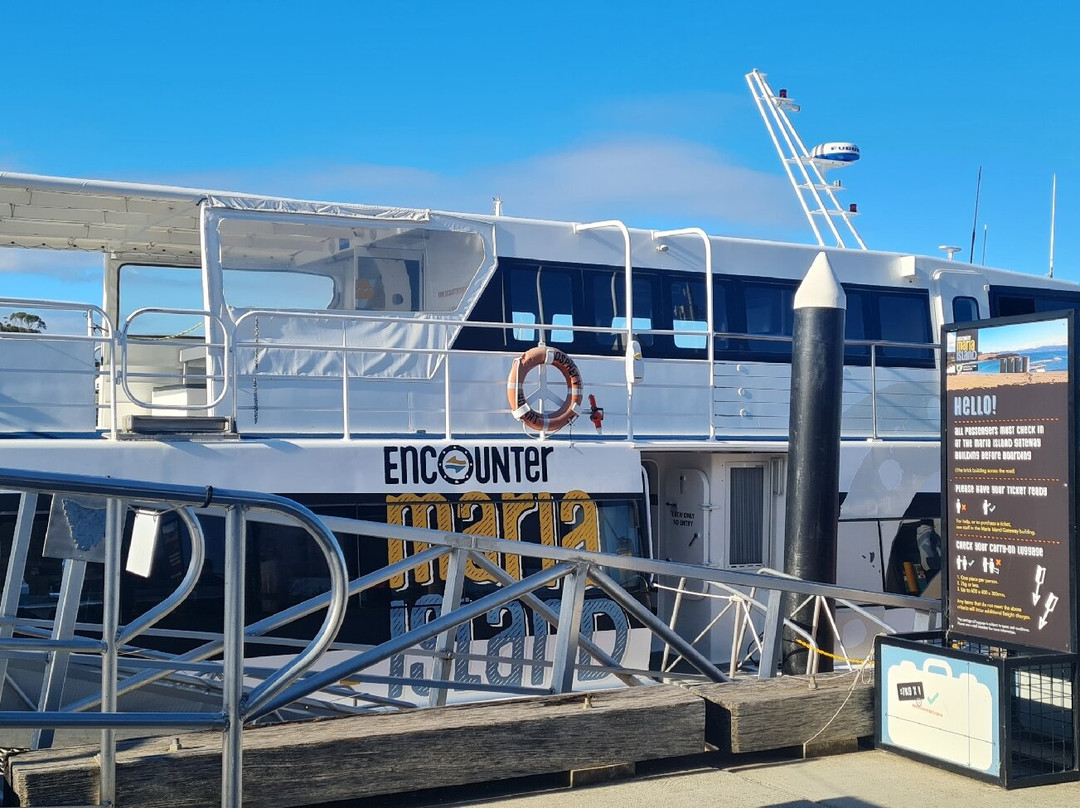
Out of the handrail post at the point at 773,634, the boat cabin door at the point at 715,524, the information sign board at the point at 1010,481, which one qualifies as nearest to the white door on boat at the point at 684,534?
the boat cabin door at the point at 715,524

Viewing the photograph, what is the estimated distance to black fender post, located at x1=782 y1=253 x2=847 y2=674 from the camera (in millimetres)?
7387

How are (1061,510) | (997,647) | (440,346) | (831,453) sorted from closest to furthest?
(1061,510), (997,647), (831,453), (440,346)

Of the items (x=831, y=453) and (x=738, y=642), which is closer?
(x=831, y=453)

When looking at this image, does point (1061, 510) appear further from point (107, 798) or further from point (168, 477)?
point (168, 477)

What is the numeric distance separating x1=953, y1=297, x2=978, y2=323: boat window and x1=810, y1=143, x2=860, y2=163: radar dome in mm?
2874

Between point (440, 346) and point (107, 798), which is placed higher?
point (440, 346)

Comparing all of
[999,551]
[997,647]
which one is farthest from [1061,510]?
[997,647]

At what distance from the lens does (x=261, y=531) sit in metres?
8.13

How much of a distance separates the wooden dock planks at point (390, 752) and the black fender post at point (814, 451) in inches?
78.7

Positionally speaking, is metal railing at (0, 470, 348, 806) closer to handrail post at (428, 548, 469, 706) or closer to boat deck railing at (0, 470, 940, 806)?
boat deck railing at (0, 470, 940, 806)

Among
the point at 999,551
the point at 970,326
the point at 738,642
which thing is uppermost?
the point at 970,326

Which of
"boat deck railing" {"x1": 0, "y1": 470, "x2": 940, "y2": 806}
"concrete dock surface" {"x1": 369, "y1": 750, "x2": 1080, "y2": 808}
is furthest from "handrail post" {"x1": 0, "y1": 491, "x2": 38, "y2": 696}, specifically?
"concrete dock surface" {"x1": 369, "y1": 750, "x2": 1080, "y2": 808}

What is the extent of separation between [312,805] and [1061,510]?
3668mm

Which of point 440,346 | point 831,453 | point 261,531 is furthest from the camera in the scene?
point 440,346
